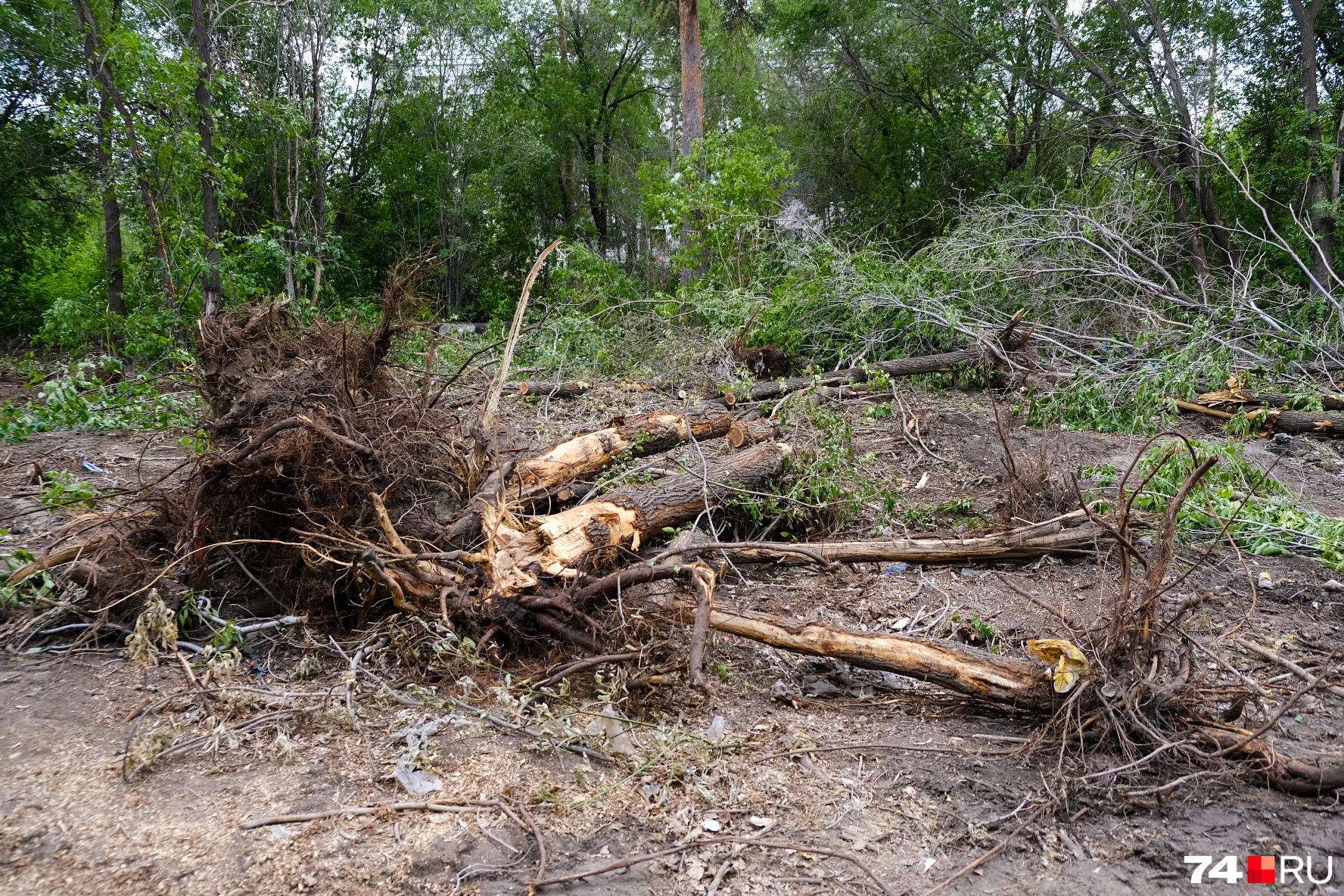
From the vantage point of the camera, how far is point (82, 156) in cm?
1234

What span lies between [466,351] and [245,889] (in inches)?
241

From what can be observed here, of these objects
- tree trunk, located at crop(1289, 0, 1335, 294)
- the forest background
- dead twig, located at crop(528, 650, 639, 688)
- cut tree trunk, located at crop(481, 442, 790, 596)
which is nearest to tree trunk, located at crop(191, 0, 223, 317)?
the forest background

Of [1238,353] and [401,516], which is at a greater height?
[1238,353]

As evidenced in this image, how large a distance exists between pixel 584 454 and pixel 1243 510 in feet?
11.9

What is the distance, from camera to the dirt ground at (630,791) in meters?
1.96

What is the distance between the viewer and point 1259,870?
6.47ft

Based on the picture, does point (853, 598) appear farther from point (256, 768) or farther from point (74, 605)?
point (74, 605)

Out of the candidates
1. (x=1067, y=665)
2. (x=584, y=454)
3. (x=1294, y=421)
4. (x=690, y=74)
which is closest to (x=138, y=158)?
(x=584, y=454)

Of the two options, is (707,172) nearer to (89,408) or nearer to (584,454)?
(584,454)

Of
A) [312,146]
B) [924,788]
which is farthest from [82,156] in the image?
[924,788]

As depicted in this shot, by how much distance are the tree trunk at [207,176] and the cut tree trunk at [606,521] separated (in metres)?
5.91

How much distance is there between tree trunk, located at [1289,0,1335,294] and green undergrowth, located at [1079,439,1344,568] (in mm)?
7008

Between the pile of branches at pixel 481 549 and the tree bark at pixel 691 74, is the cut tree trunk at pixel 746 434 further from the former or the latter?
the tree bark at pixel 691 74

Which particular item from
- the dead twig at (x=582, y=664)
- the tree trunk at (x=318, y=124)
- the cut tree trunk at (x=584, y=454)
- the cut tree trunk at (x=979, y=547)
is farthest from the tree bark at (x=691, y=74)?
the dead twig at (x=582, y=664)
